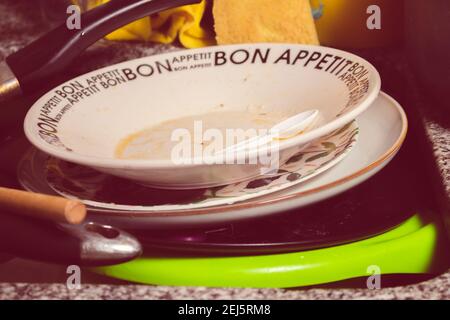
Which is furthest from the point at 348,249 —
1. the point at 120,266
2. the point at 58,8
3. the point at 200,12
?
the point at 58,8

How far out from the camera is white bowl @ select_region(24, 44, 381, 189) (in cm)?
63

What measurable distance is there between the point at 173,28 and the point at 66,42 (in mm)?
222

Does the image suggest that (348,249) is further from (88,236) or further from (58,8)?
(58,8)

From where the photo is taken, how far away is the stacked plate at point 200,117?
0.53 metres

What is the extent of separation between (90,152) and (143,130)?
9 centimetres

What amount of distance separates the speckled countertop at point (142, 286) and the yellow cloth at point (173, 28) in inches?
0.6

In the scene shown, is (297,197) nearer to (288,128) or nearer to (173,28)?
(288,128)

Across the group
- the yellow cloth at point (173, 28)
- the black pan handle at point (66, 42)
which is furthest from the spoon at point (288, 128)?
the yellow cloth at point (173, 28)

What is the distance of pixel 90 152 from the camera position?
0.63 m

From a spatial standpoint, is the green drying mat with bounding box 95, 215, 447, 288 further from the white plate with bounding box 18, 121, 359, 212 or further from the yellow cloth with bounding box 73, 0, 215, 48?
the yellow cloth with bounding box 73, 0, 215, 48

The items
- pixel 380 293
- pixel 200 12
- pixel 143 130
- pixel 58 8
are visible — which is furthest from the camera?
pixel 58 8

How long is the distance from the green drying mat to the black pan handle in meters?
0.28

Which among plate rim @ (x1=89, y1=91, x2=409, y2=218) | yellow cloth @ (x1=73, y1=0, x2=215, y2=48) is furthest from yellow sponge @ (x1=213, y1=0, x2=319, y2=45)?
plate rim @ (x1=89, y1=91, x2=409, y2=218)

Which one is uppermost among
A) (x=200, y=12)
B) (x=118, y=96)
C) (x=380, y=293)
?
(x=200, y=12)
